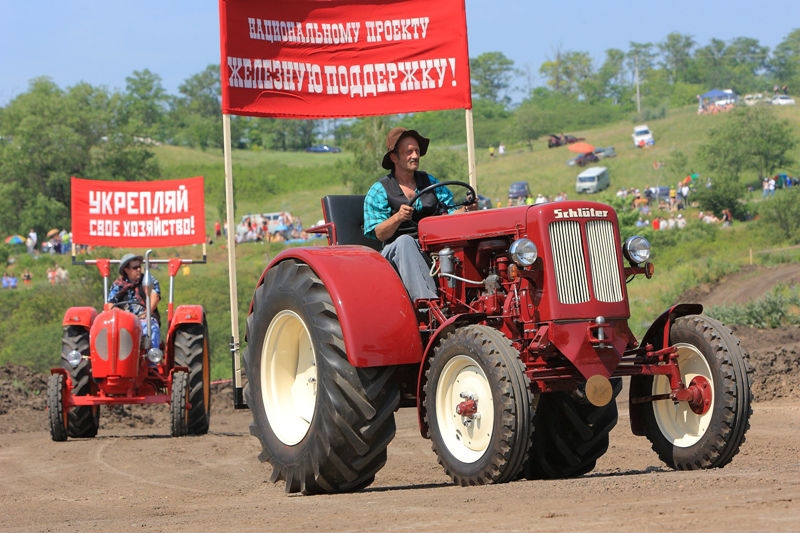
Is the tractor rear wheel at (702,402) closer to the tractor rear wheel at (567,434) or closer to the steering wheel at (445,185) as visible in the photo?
the tractor rear wheel at (567,434)

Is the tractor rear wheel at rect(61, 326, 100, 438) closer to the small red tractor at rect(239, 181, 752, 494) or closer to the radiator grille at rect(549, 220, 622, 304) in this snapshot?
the small red tractor at rect(239, 181, 752, 494)

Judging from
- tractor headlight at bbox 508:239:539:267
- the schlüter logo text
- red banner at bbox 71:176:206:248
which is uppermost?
red banner at bbox 71:176:206:248

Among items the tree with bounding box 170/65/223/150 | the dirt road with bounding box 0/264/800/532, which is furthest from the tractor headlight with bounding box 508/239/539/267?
the tree with bounding box 170/65/223/150

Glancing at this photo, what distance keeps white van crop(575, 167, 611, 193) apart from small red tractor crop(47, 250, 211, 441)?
49.0 m

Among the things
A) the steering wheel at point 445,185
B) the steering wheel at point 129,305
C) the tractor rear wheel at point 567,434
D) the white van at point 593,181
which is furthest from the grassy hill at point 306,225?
the tractor rear wheel at point 567,434

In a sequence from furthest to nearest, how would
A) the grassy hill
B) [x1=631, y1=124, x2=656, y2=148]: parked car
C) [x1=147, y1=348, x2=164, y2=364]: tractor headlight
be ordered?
1. [x1=631, y1=124, x2=656, y2=148]: parked car
2. the grassy hill
3. [x1=147, y1=348, x2=164, y2=364]: tractor headlight

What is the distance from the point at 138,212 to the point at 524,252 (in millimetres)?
14636

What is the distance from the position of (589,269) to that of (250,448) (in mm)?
5888

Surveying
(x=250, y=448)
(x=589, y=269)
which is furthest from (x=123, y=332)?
(x=589, y=269)

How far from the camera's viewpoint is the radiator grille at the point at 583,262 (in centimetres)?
672

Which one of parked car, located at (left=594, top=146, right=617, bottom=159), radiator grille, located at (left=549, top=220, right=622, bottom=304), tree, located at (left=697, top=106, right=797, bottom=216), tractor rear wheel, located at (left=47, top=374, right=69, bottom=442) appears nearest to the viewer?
radiator grille, located at (left=549, top=220, right=622, bottom=304)

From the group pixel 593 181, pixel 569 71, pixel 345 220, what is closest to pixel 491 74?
pixel 569 71

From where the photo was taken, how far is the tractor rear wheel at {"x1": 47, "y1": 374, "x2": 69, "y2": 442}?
13.0 meters

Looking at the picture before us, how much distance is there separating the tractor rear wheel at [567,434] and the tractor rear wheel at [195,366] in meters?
6.77
